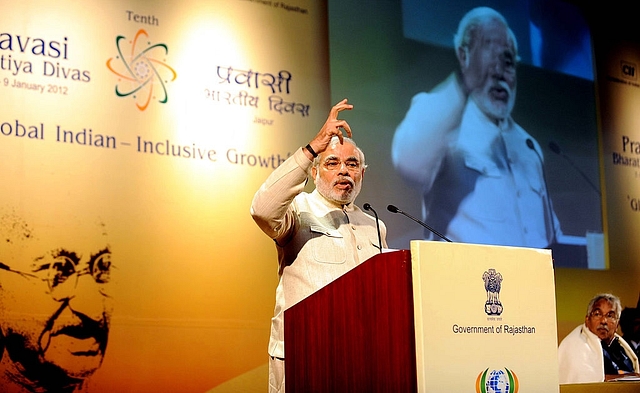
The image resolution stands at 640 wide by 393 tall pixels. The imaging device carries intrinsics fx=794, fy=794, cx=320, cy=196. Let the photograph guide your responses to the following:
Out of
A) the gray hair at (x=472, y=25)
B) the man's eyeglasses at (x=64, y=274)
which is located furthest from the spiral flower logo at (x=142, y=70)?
the gray hair at (x=472, y=25)

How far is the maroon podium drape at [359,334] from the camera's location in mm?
2092

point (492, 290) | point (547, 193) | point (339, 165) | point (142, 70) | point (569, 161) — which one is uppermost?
point (142, 70)

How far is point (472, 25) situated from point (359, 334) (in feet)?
14.1

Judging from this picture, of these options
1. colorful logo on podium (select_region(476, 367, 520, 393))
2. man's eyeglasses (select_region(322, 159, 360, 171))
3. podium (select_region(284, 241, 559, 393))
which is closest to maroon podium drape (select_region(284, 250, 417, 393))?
podium (select_region(284, 241, 559, 393))

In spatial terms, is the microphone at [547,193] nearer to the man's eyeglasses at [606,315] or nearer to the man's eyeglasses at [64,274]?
the man's eyeglasses at [606,315]

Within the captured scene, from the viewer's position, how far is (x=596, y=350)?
5.10 meters

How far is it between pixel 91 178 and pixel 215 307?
3.36 feet

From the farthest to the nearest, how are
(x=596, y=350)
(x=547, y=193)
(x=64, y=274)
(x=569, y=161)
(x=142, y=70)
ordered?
(x=569, y=161) → (x=547, y=193) → (x=596, y=350) → (x=142, y=70) → (x=64, y=274)

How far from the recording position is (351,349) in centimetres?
225

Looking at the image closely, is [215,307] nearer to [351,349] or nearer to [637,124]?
[351,349]

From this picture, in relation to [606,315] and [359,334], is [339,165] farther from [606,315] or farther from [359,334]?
[606,315]

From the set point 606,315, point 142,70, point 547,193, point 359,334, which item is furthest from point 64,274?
point 547,193

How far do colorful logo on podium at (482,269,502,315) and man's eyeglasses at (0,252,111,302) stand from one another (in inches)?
104

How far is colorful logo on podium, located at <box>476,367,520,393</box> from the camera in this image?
84.7 inches
